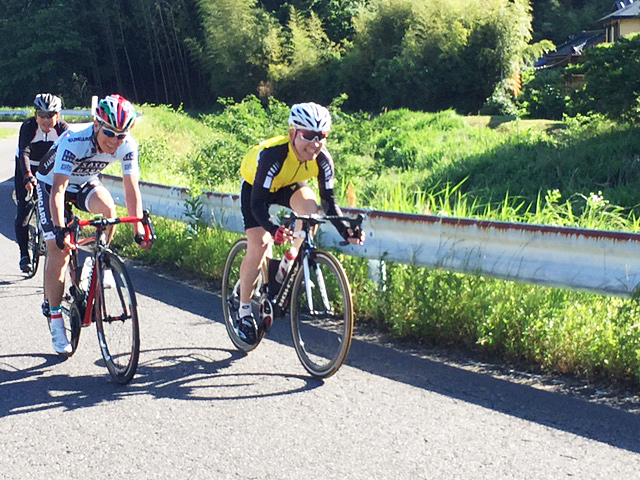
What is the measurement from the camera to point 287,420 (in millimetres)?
5113

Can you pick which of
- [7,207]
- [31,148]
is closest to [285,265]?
[31,148]

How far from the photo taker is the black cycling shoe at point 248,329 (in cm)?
632

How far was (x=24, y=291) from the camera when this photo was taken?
8938 millimetres

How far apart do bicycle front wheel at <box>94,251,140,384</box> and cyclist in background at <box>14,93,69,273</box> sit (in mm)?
3514

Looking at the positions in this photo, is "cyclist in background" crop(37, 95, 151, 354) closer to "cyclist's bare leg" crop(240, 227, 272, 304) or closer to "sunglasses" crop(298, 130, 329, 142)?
"cyclist's bare leg" crop(240, 227, 272, 304)

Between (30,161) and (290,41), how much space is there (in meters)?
43.6

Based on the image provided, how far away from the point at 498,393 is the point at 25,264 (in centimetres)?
576

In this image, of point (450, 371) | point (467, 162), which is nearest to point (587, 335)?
point (450, 371)

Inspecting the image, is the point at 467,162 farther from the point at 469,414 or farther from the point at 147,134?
the point at 469,414

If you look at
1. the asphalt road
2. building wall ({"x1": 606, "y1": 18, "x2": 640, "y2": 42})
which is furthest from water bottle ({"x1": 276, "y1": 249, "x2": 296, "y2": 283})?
building wall ({"x1": 606, "y1": 18, "x2": 640, "y2": 42})

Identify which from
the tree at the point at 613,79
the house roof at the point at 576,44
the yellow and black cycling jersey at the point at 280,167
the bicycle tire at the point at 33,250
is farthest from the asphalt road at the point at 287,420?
the house roof at the point at 576,44

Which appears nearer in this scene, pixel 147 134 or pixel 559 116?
pixel 147 134

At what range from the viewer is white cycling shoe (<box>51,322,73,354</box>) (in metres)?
6.43

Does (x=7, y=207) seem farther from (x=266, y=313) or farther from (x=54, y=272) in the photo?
(x=266, y=313)
